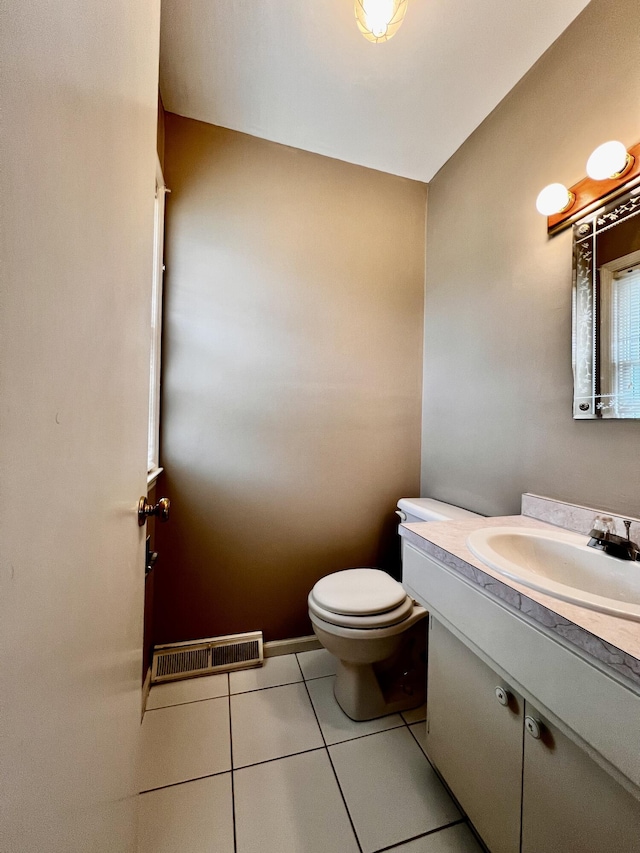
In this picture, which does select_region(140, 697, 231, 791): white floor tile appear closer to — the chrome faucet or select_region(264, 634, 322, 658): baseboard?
select_region(264, 634, 322, 658): baseboard

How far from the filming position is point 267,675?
5.00 feet

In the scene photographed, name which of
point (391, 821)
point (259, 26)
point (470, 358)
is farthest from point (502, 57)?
point (391, 821)

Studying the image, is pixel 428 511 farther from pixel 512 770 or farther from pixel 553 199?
pixel 553 199

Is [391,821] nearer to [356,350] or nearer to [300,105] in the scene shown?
[356,350]

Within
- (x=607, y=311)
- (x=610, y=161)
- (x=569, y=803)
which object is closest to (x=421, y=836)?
(x=569, y=803)

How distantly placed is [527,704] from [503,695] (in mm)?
55

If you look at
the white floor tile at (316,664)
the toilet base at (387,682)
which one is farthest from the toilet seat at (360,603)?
the white floor tile at (316,664)

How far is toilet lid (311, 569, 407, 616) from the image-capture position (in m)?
1.25

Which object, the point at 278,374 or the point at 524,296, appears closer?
the point at 524,296

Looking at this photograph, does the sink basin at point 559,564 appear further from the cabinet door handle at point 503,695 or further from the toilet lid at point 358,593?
the toilet lid at point 358,593

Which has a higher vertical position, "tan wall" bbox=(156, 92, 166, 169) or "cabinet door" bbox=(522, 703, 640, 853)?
"tan wall" bbox=(156, 92, 166, 169)

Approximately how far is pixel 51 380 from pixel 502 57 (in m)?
1.87

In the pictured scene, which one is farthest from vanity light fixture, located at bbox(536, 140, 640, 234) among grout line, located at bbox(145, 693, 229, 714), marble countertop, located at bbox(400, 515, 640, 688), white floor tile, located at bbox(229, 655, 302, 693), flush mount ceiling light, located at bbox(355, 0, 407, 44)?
grout line, located at bbox(145, 693, 229, 714)

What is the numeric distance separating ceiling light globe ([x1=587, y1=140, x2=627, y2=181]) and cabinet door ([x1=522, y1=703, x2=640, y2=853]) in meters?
1.39
